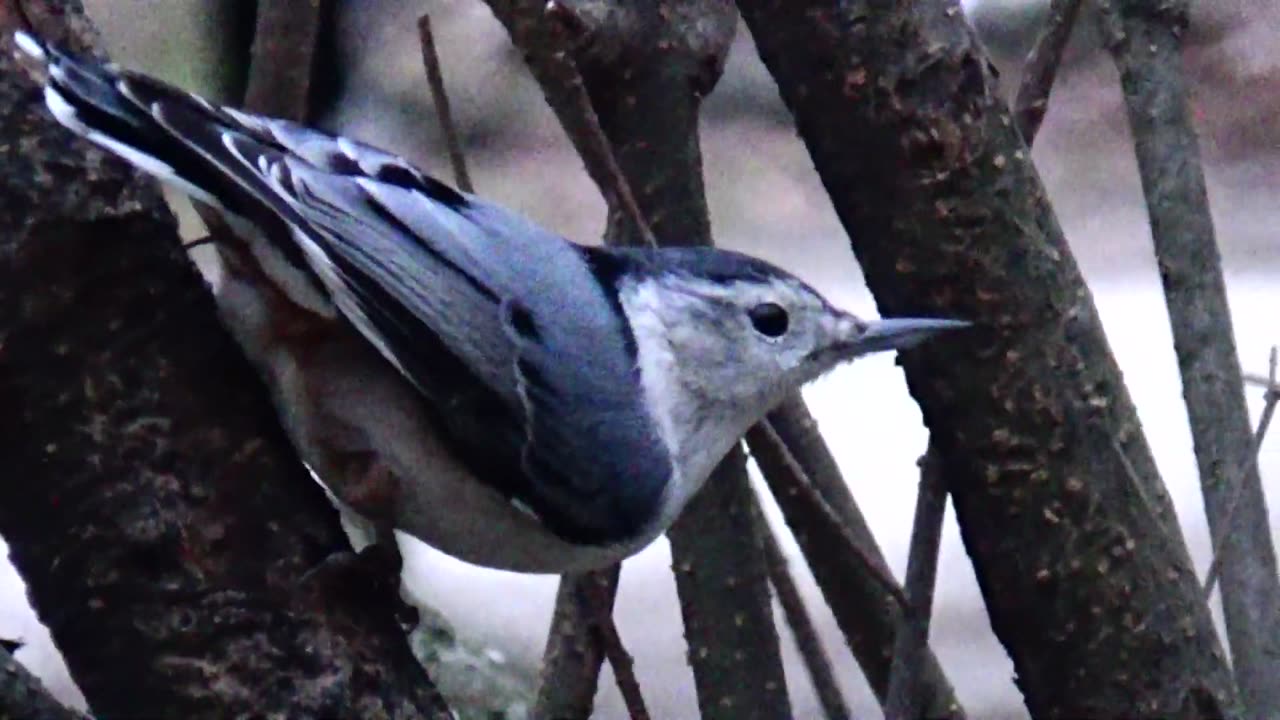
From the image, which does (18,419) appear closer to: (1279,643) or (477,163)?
(1279,643)

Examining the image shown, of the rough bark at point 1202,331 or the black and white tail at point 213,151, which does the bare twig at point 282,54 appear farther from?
the rough bark at point 1202,331

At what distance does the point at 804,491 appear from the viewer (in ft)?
3.42

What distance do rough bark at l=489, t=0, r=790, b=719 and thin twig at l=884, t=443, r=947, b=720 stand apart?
18cm

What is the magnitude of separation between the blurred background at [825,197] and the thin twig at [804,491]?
134 centimetres

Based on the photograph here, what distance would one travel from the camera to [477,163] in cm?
301

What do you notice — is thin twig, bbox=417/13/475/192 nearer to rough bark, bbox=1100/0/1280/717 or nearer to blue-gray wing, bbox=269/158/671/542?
blue-gray wing, bbox=269/158/671/542

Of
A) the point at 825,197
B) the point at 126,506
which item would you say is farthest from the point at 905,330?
the point at 825,197

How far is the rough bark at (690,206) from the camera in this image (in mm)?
1131

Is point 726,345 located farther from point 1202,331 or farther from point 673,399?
point 1202,331

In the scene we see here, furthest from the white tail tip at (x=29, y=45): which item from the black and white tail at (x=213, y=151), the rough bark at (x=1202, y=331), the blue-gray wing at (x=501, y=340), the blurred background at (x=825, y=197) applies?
the blurred background at (x=825, y=197)

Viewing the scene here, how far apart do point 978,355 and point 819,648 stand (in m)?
0.33

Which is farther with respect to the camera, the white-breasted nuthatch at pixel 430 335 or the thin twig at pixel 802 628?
the thin twig at pixel 802 628

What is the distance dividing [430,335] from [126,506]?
0.18 meters

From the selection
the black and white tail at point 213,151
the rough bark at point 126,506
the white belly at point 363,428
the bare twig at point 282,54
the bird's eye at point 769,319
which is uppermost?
the bare twig at point 282,54
